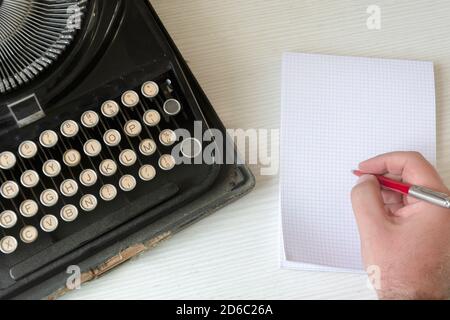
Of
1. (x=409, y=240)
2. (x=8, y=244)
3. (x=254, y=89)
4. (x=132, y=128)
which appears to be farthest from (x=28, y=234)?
(x=409, y=240)

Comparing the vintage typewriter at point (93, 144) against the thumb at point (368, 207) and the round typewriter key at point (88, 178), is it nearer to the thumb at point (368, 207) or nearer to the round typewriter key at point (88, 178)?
the round typewriter key at point (88, 178)

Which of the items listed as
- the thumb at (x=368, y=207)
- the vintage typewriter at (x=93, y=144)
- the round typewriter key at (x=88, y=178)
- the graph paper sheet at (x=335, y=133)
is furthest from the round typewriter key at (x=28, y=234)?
the thumb at (x=368, y=207)

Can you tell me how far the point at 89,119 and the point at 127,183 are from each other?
12 centimetres

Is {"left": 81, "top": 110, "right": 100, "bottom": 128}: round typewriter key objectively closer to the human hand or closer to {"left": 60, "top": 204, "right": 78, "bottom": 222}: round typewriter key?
{"left": 60, "top": 204, "right": 78, "bottom": 222}: round typewriter key

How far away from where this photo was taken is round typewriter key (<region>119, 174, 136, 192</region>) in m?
0.89

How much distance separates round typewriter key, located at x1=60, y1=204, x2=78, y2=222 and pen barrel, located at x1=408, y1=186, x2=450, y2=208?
53cm

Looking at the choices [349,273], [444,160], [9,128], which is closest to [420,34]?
[444,160]

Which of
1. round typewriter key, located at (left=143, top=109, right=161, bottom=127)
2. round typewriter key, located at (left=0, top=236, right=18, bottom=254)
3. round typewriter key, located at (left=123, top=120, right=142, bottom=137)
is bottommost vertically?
round typewriter key, located at (left=0, top=236, right=18, bottom=254)

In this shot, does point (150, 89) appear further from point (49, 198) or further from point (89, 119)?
point (49, 198)

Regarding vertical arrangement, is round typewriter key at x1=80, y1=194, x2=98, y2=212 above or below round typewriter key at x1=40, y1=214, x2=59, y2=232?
above

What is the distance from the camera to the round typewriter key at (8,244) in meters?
0.84

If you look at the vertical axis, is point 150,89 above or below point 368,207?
above

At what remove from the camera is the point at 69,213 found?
869 millimetres

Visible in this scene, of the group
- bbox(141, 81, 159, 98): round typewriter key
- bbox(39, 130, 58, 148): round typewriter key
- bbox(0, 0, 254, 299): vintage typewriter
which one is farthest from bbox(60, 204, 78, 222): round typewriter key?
bbox(141, 81, 159, 98): round typewriter key
